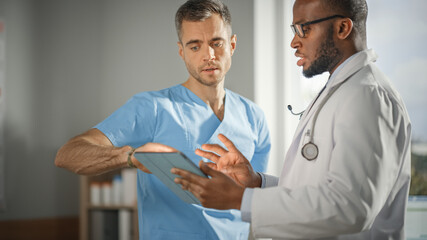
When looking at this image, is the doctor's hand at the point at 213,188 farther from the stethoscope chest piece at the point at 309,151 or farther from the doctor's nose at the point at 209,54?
the doctor's nose at the point at 209,54

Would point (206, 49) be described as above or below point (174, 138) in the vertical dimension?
above

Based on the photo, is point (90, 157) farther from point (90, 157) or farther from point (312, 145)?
point (312, 145)

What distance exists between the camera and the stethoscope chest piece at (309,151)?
37.1 inches

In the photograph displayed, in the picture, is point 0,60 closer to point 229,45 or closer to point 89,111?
point 89,111

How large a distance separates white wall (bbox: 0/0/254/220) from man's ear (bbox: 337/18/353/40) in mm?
1967

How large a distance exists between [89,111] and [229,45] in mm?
2033

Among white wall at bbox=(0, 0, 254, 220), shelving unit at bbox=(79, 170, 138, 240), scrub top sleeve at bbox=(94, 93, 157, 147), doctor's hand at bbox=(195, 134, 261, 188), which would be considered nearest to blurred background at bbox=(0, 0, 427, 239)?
white wall at bbox=(0, 0, 254, 220)

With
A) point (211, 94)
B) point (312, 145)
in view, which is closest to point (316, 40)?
point (312, 145)

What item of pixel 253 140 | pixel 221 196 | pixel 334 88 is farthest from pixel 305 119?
pixel 253 140

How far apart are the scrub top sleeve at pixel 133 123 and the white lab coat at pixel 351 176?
59 centimetres

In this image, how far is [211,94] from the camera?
1544mm

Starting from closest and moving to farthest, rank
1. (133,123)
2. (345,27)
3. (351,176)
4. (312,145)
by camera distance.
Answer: (351,176)
(312,145)
(345,27)
(133,123)

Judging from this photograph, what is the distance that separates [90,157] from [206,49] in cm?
52

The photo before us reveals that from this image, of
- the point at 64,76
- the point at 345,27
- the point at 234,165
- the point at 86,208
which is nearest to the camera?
the point at 345,27
